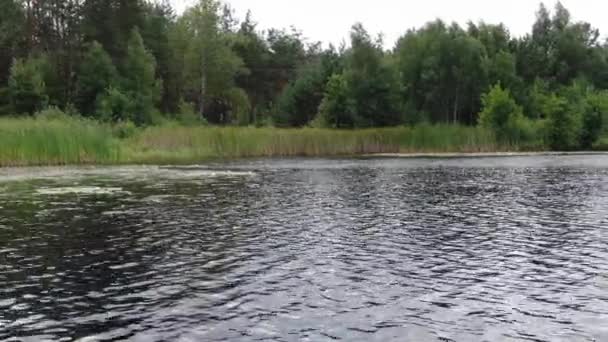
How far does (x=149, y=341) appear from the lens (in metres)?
10.1

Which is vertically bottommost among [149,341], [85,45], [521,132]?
[149,341]

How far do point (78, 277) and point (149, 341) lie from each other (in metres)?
4.88

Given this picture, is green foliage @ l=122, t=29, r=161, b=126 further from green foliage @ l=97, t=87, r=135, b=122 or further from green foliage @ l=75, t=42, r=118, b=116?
green foliage @ l=75, t=42, r=118, b=116

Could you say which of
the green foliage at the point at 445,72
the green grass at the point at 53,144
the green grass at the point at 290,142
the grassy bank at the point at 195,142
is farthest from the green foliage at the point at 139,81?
the green foliage at the point at 445,72

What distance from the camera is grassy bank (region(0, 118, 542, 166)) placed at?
43250 millimetres

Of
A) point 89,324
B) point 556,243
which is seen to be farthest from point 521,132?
point 89,324

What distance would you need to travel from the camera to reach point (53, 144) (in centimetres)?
4369

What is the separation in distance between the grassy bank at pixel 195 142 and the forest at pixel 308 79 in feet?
4.05

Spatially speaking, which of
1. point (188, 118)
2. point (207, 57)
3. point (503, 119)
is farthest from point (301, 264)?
point (207, 57)

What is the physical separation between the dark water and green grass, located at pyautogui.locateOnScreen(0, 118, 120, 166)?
11.7 meters

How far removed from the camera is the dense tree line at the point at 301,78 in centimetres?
7819

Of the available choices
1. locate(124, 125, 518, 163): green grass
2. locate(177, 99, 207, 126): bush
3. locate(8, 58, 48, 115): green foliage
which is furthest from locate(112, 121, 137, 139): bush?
locate(177, 99, 207, 126): bush

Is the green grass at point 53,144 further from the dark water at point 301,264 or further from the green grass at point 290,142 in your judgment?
the dark water at point 301,264

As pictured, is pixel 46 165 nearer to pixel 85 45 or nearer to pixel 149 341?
pixel 149 341
